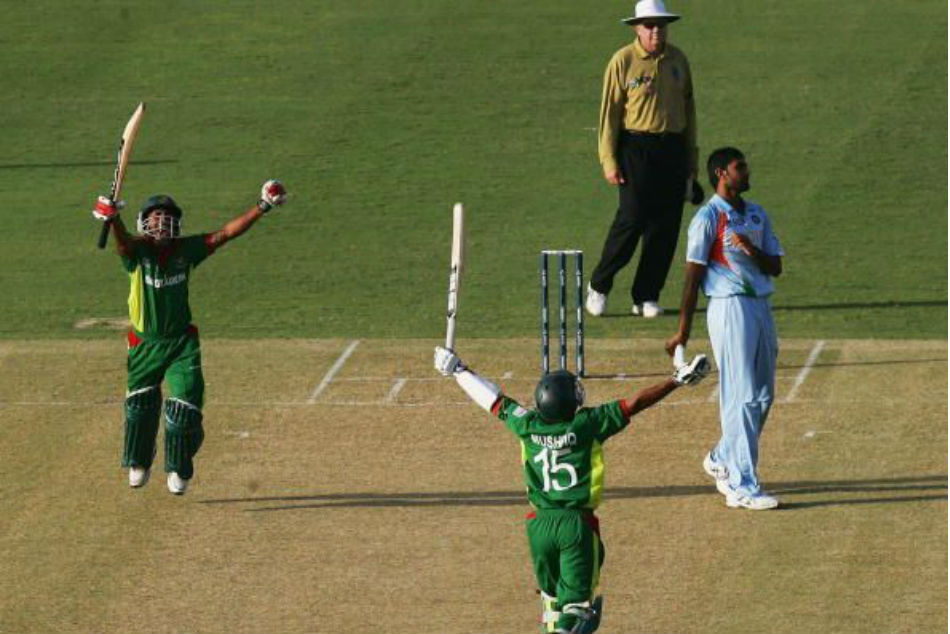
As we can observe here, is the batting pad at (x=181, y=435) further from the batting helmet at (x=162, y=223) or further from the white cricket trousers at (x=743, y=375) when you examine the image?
the white cricket trousers at (x=743, y=375)

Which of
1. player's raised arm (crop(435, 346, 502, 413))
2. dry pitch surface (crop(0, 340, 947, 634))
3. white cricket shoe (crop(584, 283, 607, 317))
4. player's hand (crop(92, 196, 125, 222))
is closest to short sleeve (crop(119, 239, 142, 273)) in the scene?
player's hand (crop(92, 196, 125, 222))

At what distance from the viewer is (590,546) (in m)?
11.9

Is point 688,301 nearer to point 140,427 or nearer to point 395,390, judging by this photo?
point 140,427

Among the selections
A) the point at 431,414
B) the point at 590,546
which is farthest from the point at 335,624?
the point at 431,414

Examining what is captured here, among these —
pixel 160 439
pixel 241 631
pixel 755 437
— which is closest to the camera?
pixel 241 631

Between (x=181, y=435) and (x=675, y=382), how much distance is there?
4113 millimetres

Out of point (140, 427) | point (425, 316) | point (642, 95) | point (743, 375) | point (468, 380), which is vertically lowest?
point (425, 316)

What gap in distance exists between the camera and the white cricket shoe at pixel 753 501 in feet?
48.8

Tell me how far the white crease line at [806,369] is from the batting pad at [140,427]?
4.63 meters

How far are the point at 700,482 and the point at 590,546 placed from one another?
12.2 feet

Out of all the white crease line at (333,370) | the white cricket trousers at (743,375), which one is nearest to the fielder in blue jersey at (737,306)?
the white cricket trousers at (743,375)

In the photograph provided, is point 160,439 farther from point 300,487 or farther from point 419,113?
point 419,113

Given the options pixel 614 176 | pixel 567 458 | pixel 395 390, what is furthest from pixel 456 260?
pixel 614 176

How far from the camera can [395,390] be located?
58.7 ft
